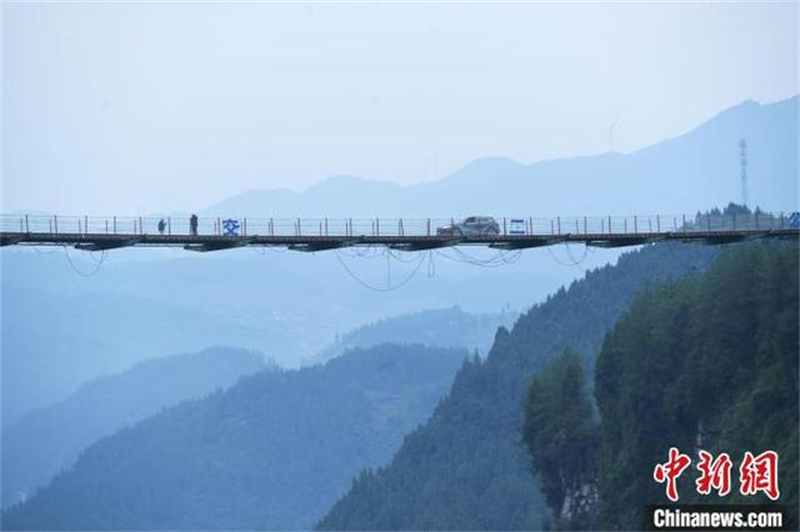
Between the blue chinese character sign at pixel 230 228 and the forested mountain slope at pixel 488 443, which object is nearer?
the blue chinese character sign at pixel 230 228

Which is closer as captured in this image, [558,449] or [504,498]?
[558,449]

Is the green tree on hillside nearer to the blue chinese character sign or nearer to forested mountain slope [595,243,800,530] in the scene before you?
forested mountain slope [595,243,800,530]

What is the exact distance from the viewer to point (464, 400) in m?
195

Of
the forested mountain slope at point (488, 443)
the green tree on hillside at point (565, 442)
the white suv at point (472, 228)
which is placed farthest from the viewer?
the forested mountain slope at point (488, 443)

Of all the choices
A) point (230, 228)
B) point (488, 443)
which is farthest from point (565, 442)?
point (230, 228)

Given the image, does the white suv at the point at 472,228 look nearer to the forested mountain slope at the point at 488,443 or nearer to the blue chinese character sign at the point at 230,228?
the blue chinese character sign at the point at 230,228

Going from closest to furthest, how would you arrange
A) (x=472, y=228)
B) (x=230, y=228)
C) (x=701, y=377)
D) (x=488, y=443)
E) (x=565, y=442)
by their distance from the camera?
(x=230, y=228) < (x=472, y=228) < (x=701, y=377) < (x=565, y=442) < (x=488, y=443)

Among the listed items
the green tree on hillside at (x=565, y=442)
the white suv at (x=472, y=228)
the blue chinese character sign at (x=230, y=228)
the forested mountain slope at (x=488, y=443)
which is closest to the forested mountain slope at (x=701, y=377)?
the green tree on hillside at (x=565, y=442)

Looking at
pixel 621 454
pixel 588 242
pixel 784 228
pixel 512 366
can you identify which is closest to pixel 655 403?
pixel 621 454

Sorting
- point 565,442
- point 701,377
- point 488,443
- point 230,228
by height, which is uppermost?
point 230,228

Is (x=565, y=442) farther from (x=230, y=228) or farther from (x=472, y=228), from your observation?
(x=230, y=228)

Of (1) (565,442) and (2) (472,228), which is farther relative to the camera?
(1) (565,442)

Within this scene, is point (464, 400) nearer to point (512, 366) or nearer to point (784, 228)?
point (512, 366)

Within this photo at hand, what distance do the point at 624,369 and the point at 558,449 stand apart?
934cm
